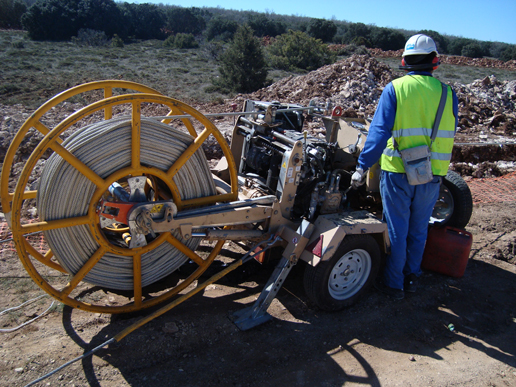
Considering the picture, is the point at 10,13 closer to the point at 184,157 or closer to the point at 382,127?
the point at 184,157

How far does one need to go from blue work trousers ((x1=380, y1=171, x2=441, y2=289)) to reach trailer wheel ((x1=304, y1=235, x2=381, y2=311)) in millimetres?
239

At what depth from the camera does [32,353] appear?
3.16 metres

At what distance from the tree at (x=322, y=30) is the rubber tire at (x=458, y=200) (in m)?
45.7

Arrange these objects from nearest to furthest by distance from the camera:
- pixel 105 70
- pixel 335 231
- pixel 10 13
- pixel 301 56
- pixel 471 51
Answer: pixel 335 231
pixel 105 70
pixel 301 56
pixel 10 13
pixel 471 51

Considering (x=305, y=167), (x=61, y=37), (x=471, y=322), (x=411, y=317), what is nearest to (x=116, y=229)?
(x=305, y=167)

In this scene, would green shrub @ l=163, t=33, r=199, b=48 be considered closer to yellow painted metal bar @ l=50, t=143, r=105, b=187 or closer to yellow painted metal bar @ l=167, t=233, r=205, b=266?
yellow painted metal bar @ l=167, t=233, r=205, b=266

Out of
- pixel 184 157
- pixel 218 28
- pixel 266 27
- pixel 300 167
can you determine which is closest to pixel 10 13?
pixel 218 28

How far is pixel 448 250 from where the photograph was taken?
467cm

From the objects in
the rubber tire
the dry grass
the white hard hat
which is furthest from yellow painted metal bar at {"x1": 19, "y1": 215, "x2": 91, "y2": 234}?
the dry grass

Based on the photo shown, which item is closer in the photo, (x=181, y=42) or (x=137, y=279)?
(x=137, y=279)

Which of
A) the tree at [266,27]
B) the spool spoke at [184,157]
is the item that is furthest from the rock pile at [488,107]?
the tree at [266,27]

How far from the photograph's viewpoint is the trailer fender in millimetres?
3701

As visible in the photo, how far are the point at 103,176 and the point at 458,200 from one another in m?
4.18

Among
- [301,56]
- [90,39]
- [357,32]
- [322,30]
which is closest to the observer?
[301,56]
